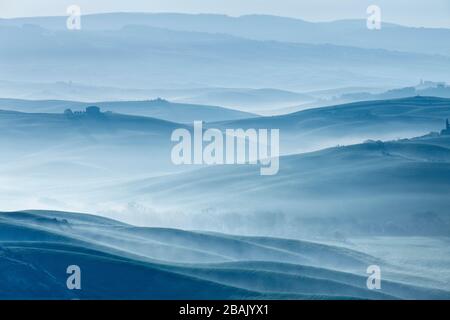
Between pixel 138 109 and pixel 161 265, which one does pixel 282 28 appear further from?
pixel 161 265

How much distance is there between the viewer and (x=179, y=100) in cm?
1166

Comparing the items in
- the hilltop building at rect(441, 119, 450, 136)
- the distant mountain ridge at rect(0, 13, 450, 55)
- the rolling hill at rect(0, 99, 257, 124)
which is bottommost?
the hilltop building at rect(441, 119, 450, 136)

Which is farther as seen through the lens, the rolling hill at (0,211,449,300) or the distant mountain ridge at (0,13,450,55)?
the distant mountain ridge at (0,13,450,55)

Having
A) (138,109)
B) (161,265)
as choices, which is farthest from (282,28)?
(161,265)

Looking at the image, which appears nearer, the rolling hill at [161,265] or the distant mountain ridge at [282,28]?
the rolling hill at [161,265]

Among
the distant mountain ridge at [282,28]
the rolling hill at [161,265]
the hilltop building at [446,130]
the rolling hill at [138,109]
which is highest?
the distant mountain ridge at [282,28]

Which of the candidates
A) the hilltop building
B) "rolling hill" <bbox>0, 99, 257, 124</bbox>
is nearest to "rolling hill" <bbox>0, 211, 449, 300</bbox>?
"rolling hill" <bbox>0, 99, 257, 124</bbox>

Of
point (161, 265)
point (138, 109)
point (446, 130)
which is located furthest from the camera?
point (138, 109)

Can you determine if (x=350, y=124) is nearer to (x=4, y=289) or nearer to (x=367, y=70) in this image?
(x=367, y=70)

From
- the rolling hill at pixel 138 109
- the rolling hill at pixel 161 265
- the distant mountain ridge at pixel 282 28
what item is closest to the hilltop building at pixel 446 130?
the distant mountain ridge at pixel 282 28

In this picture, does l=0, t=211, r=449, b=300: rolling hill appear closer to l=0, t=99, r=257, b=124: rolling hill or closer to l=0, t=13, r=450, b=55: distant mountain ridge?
l=0, t=99, r=257, b=124: rolling hill

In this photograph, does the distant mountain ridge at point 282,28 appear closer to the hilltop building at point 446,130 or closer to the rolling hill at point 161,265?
the hilltop building at point 446,130

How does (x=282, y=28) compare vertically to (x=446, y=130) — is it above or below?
above

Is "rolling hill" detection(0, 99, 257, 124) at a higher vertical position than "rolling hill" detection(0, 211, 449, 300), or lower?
higher
